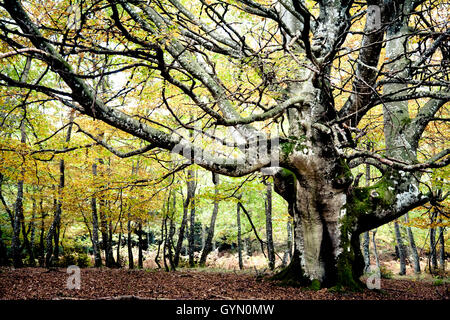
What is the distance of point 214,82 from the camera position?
16.6 feet

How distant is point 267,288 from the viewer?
18.1 feet

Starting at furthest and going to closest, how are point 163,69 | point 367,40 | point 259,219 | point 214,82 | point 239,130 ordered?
point 259,219
point 239,130
point 214,82
point 367,40
point 163,69

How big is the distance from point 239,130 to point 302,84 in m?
2.18

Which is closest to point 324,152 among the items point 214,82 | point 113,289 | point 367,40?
point 367,40

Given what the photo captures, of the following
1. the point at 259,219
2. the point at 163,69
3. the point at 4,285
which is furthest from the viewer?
the point at 259,219

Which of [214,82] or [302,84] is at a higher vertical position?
[302,84]

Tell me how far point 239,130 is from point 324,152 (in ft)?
6.03

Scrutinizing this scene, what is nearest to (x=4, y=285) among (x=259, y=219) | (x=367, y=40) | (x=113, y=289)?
(x=113, y=289)

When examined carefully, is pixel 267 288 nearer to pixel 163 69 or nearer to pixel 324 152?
pixel 324 152

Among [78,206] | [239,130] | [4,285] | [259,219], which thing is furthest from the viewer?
[259,219]

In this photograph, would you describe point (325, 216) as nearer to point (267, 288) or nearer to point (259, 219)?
point (267, 288)

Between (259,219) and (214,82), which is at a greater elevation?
(214,82)

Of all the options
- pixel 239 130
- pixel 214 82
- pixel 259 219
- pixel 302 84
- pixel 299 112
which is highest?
pixel 302 84
